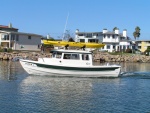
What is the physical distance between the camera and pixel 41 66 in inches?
1444

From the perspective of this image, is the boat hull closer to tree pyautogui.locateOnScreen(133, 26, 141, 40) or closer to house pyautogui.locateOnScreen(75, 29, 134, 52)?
house pyautogui.locateOnScreen(75, 29, 134, 52)

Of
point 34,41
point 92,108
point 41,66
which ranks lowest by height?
point 92,108

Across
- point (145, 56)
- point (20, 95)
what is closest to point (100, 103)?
point (20, 95)

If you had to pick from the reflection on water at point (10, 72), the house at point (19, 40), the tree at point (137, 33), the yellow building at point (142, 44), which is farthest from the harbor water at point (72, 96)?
the tree at point (137, 33)

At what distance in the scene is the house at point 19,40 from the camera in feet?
277

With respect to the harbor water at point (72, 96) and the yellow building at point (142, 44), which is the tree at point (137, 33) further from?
the harbor water at point (72, 96)

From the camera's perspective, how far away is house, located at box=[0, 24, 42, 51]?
3327 inches

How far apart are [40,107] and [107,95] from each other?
6.91 meters

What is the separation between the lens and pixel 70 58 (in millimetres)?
36969

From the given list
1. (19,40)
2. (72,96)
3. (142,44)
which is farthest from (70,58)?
(142,44)

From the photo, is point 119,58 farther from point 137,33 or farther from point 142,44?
point 137,33

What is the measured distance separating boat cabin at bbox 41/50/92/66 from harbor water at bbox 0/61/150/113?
1.72 metres

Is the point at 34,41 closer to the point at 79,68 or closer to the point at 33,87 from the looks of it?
the point at 79,68

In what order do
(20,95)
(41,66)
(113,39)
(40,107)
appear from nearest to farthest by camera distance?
1. (40,107)
2. (20,95)
3. (41,66)
4. (113,39)
